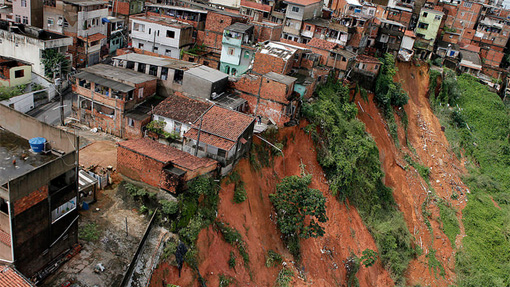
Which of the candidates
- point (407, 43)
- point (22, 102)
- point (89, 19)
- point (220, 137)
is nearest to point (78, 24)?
point (89, 19)

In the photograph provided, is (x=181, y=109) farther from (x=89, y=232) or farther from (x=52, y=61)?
(x=52, y=61)

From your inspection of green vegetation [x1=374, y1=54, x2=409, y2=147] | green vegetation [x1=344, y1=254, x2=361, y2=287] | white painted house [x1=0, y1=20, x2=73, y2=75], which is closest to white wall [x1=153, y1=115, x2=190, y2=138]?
white painted house [x1=0, y1=20, x2=73, y2=75]

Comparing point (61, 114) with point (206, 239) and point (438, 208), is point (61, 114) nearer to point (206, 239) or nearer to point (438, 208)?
point (206, 239)

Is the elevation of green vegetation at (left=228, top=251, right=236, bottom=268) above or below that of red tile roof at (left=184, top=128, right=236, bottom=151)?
below

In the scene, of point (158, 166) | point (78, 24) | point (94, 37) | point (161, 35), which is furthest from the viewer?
point (94, 37)

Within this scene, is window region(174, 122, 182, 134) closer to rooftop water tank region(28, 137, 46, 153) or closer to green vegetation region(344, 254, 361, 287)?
rooftop water tank region(28, 137, 46, 153)

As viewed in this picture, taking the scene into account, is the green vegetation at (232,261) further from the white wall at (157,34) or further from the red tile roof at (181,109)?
the white wall at (157,34)
